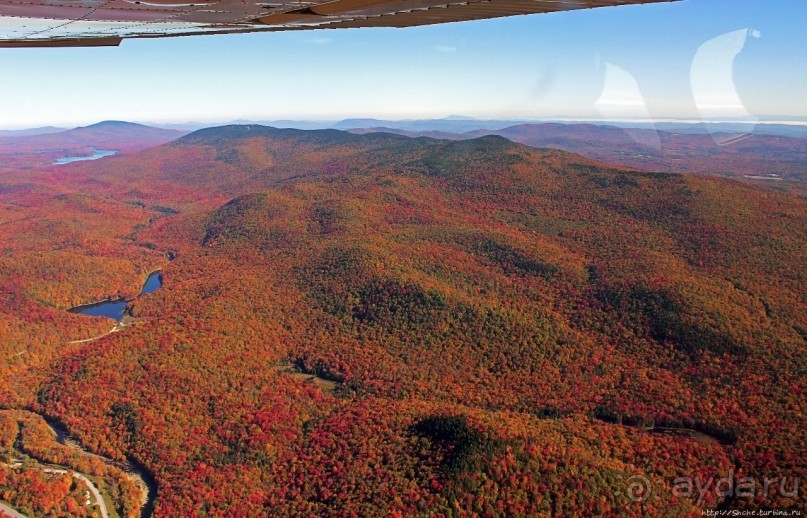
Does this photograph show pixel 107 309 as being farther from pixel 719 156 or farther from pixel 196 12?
pixel 719 156

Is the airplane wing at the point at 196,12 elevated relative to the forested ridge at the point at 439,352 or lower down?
elevated

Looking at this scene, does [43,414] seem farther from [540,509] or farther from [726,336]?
[726,336]

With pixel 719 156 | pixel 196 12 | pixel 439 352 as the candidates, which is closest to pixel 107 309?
pixel 439 352

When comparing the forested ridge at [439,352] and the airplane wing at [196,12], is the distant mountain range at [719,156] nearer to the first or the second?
the forested ridge at [439,352]

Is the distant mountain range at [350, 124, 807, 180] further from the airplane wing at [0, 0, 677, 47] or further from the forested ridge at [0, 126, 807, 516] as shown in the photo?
the airplane wing at [0, 0, 677, 47]

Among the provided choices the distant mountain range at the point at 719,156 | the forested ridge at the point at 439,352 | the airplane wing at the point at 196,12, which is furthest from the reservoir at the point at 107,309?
the distant mountain range at the point at 719,156

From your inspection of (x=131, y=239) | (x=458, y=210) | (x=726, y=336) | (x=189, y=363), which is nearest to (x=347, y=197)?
(x=458, y=210)

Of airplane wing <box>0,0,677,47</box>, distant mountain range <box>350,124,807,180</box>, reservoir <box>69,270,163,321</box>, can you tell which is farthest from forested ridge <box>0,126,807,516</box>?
distant mountain range <box>350,124,807,180</box>
